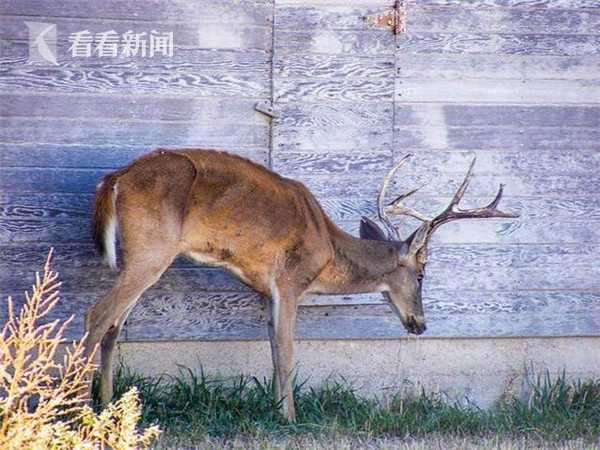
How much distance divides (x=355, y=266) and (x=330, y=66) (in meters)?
1.38

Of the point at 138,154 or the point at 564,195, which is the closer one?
the point at 138,154

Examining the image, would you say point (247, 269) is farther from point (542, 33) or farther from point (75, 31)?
point (542, 33)

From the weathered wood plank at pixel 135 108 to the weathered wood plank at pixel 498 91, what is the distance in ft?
3.52

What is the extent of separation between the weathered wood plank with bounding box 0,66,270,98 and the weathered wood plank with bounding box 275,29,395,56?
31 cm

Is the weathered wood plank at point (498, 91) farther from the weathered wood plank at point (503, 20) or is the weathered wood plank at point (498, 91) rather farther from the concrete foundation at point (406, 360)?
the concrete foundation at point (406, 360)

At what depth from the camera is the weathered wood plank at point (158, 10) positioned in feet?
25.2

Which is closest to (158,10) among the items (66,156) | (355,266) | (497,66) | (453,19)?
(66,156)

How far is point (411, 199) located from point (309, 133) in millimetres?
861

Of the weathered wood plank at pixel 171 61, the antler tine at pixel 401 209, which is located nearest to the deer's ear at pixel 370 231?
the antler tine at pixel 401 209

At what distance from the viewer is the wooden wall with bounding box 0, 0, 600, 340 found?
25.6ft

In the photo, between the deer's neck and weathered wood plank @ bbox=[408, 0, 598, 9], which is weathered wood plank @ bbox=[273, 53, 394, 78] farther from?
the deer's neck

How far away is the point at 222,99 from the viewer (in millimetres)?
8055

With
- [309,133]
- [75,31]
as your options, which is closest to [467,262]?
[309,133]

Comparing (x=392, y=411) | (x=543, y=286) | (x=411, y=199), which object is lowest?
(x=392, y=411)
